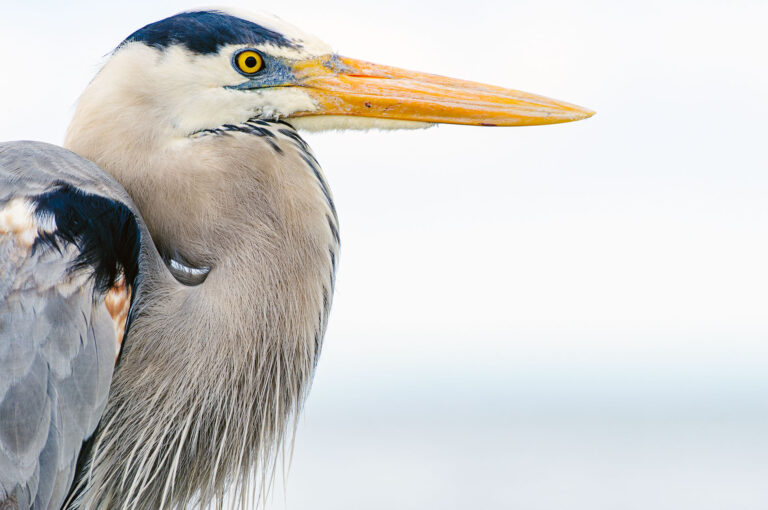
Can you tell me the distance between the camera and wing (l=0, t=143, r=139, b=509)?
1.90 m

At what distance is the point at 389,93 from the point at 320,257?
1.60 ft

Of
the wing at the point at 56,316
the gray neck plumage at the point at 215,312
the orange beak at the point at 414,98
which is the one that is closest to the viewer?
the wing at the point at 56,316

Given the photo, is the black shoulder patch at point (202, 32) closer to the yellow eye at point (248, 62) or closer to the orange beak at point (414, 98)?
the yellow eye at point (248, 62)

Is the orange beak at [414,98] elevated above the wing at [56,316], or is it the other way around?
the orange beak at [414,98]

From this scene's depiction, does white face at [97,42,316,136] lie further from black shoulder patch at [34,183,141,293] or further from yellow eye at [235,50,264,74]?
black shoulder patch at [34,183,141,293]

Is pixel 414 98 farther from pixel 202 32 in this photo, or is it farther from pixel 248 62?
pixel 202 32

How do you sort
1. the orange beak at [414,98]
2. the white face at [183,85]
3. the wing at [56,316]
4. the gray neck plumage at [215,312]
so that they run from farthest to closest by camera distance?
the orange beak at [414,98] < the white face at [183,85] < the gray neck plumage at [215,312] < the wing at [56,316]

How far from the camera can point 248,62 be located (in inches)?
88.1

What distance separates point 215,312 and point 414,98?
783 millimetres

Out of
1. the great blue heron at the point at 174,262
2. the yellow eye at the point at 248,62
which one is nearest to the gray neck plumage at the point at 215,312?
the great blue heron at the point at 174,262

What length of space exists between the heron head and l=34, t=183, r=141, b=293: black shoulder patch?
253mm

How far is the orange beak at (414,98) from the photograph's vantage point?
2.33 m

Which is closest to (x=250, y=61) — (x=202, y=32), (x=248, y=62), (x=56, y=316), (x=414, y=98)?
(x=248, y=62)

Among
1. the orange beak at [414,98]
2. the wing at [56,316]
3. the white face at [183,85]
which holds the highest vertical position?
the orange beak at [414,98]
